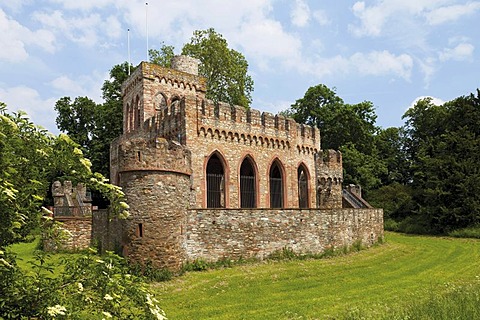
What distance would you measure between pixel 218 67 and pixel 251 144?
17970 mm

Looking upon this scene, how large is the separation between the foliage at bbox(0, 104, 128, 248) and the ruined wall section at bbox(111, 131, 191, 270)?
8.23 metres

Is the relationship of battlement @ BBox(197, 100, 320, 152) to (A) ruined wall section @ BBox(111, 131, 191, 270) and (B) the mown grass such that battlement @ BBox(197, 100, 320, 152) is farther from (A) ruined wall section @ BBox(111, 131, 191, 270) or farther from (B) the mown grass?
(B) the mown grass

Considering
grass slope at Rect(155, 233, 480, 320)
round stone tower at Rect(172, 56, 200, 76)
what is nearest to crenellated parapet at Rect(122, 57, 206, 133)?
round stone tower at Rect(172, 56, 200, 76)

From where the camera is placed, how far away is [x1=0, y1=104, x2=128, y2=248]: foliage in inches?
159

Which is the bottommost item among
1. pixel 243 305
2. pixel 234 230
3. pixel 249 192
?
pixel 243 305

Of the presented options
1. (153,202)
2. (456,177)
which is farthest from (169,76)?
(456,177)

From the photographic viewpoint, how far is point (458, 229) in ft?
88.6

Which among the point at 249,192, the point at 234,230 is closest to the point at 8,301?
the point at 234,230

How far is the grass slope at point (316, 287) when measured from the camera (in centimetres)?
950

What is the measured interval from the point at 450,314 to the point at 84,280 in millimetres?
6984

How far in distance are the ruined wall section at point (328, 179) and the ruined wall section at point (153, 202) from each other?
1264 cm

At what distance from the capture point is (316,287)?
39.0ft

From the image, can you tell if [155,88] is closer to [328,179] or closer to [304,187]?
[304,187]

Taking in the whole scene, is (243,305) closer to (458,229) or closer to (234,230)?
(234,230)
